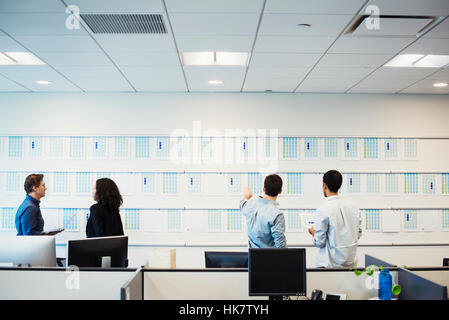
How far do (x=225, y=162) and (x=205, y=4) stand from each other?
2.34m

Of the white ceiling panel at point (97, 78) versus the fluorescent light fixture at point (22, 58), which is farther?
the white ceiling panel at point (97, 78)

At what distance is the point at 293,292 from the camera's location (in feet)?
6.57

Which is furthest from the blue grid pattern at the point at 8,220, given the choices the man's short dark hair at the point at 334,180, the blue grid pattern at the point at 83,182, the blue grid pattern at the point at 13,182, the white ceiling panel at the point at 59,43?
the man's short dark hair at the point at 334,180

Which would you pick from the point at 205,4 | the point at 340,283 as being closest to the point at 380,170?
the point at 340,283

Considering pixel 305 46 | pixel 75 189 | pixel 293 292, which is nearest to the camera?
pixel 293 292

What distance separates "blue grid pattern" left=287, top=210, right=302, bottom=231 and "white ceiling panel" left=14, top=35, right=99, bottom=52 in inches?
111

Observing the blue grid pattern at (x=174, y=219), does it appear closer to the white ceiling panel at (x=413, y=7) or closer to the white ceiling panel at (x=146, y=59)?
the white ceiling panel at (x=146, y=59)

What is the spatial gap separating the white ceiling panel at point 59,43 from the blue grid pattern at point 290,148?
2.39 meters

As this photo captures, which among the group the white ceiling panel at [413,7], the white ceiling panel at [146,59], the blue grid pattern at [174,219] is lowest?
the blue grid pattern at [174,219]

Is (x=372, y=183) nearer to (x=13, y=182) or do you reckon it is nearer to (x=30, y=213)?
(x=30, y=213)

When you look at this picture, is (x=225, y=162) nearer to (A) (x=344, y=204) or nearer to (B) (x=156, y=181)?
(B) (x=156, y=181)

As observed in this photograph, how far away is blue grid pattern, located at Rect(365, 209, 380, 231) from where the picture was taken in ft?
→ 14.3

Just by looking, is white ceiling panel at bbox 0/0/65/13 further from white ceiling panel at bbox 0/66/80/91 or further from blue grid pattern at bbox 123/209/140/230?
blue grid pattern at bbox 123/209/140/230

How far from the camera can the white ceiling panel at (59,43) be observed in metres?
2.74
